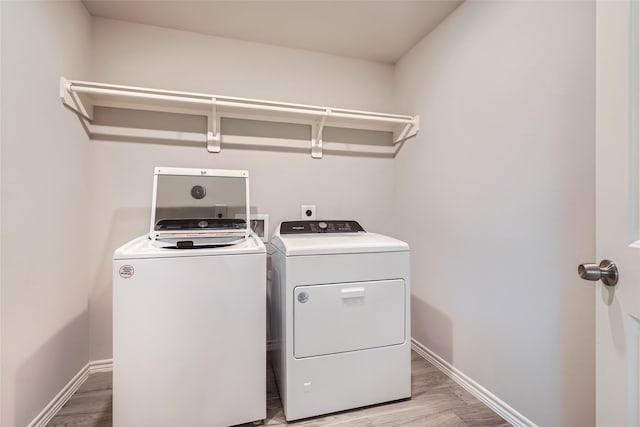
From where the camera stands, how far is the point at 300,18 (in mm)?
1822

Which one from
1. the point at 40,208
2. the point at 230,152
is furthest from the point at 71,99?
the point at 230,152

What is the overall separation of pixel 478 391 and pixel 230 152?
81.7 inches

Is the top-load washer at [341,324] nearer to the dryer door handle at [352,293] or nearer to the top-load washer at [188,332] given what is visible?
the dryer door handle at [352,293]

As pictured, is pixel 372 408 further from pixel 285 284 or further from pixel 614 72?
pixel 614 72

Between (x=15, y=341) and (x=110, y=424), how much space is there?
22.7 inches

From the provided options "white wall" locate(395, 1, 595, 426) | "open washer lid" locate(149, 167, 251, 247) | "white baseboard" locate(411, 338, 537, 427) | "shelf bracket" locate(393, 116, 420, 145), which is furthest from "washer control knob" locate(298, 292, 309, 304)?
"shelf bracket" locate(393, 116, 420, 145)

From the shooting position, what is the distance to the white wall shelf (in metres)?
1.63

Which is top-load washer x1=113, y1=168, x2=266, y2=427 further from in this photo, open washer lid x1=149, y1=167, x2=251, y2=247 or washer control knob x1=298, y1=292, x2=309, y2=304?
washer control knob x1=298, y1=292, x2=309, y2=304

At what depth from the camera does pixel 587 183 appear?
1.10 metres

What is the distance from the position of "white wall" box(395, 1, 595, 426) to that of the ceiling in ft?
0.66

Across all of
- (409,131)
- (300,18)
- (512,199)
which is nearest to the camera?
(512,199)

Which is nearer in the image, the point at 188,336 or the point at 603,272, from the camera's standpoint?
the point at 603,272

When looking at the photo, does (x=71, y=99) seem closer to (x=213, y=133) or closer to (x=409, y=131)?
(x=213, y=133)

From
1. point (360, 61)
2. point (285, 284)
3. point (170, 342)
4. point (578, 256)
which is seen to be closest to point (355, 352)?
point (285, 284)
